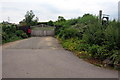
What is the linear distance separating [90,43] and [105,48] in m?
1.76

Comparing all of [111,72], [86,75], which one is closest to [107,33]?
[111,72]

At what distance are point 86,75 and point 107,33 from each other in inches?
119

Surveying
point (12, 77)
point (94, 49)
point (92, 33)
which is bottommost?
point (12, 77)

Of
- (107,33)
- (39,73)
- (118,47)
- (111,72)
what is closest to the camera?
(39,73)

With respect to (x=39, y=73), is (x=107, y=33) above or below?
above

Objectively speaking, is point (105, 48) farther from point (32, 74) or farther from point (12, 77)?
point (12, 77)

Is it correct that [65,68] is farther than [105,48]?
No

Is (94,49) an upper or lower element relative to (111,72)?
upper

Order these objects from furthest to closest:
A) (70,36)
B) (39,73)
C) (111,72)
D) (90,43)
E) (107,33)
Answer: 1. (70,36)
2. (90,43)
3. (107,33)
4. (111,72)
5. (39,73)

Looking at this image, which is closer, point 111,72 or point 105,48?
point 111,72

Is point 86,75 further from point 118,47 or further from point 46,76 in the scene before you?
point 118,47

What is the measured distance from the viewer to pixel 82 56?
8.09 meters

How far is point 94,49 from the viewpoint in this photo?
758cm

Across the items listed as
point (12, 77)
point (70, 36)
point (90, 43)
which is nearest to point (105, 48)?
point (90, 43)
